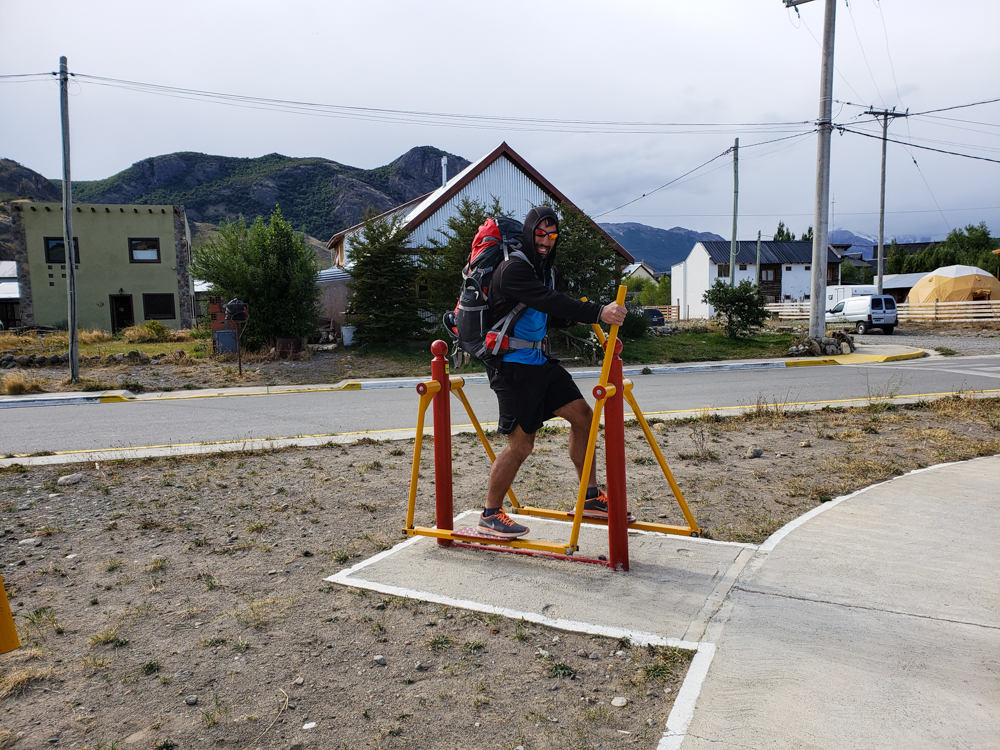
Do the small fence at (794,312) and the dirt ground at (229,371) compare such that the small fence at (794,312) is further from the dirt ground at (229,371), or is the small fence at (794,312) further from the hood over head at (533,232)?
the hood over head at (533,232)

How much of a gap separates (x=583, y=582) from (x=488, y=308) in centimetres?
158

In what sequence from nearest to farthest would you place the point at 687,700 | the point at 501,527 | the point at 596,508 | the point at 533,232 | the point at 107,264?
the point at 687,700 < the point at 533,232 < the point at 501,527 < the point at 596,508 < the point at 107,264

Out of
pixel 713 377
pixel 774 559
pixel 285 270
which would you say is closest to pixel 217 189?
pixel 285 270

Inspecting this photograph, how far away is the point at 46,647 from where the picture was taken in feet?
9.78

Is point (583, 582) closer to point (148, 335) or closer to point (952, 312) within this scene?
point (148, 335)

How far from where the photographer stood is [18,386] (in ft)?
46.3

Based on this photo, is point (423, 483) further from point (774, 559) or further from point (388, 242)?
point (388, 242)

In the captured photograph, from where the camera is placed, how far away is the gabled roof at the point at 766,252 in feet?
220

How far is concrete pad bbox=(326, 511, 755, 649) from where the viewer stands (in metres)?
3.10

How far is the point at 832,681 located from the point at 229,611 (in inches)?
105

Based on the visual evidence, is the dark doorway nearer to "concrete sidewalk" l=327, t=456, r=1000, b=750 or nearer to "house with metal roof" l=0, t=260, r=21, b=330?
"house with metal roof" l=0, t=260, r=21, b=330

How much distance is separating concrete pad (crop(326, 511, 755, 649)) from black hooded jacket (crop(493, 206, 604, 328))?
1.38m

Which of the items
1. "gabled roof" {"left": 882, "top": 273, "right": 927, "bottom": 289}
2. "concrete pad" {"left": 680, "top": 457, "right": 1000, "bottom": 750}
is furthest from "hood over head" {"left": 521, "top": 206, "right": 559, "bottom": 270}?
"gabled roof" {"left": 882, "top": 273, "right": 927, "bottom": 289}

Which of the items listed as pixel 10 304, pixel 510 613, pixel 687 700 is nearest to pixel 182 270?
pixel 10 304
